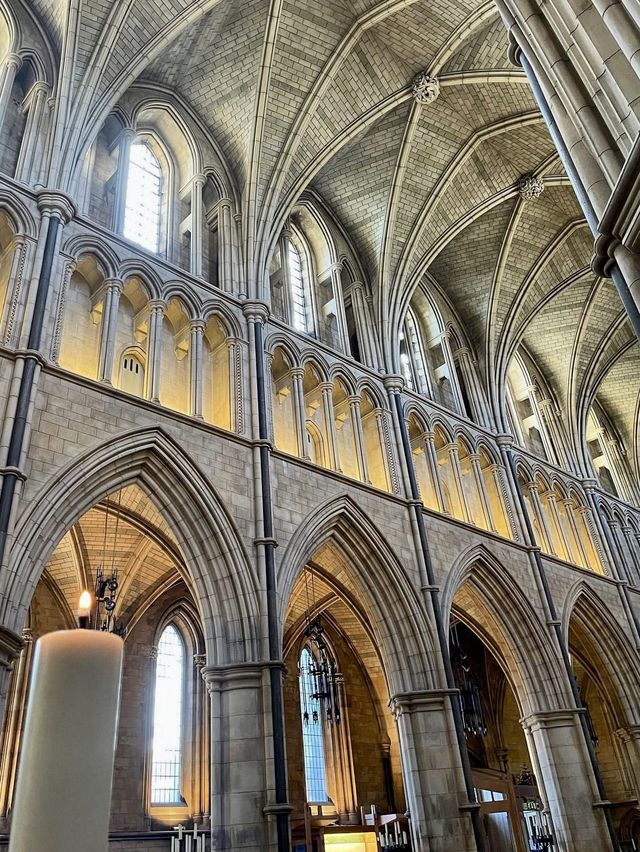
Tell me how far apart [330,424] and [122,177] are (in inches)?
218

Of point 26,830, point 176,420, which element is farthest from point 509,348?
point 26,830

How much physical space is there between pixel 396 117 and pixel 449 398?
6.33 m

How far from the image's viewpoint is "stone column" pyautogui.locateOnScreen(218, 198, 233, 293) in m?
13.1

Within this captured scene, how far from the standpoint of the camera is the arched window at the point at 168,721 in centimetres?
1400

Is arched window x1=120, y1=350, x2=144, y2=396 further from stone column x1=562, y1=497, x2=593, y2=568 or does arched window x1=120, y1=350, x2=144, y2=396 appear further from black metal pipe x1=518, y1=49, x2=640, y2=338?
stone column x1=562, y1=497, x2=593, y2=568

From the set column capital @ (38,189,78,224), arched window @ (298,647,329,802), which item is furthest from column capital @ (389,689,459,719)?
column capital @ (38,189,78,224)

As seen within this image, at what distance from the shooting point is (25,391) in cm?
906

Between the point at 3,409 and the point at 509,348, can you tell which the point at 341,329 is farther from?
the point at 3,409

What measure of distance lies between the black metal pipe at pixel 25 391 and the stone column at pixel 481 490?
32.7 feet

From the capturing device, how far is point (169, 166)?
14266 millimetres

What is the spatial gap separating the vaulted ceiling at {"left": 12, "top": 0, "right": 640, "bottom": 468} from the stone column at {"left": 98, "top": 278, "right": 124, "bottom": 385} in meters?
1.70

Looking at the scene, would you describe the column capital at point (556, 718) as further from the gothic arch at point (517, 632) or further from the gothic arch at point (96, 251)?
the gothic arch at point (96, 251)

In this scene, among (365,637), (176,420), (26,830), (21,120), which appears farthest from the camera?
(365,637)

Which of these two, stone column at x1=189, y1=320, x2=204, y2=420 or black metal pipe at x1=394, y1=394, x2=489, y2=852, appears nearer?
black metal pipe at x1=394, y1=394, x2=489, y2=852
